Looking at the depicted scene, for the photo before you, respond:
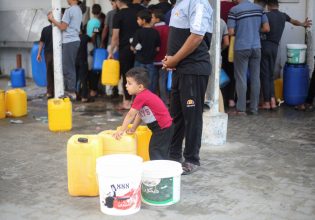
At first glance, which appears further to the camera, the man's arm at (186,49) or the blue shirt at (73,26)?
the blue shirt at (73,26)

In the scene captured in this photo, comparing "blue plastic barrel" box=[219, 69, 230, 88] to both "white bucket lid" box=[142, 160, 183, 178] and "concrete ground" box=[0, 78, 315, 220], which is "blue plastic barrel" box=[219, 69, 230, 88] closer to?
→ "concrete ground" box=[0, 78, 315, 220]

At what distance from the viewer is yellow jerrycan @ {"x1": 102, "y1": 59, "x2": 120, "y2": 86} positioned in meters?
9.49

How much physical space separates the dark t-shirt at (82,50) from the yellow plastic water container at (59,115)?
7.52 feet

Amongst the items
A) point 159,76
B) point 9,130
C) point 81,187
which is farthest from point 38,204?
point 159,76

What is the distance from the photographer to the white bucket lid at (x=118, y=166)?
4.41m

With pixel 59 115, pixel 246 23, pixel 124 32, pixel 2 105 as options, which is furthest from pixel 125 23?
pixel 2 105

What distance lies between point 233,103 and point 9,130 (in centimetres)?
406

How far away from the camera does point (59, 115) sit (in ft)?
25.7

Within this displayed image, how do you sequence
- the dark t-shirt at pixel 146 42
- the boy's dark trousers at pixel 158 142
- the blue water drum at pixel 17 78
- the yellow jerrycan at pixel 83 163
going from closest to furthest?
the yellow jerrycan at pixel 83 163 → the boy's dark trousers at pixel 158 142 → the dark t-shirt at pixel 146 42 → the blue water drum at pixel 17 78

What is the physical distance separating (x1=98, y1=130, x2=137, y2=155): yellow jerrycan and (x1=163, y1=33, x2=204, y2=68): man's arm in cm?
92

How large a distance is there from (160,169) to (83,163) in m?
0.74

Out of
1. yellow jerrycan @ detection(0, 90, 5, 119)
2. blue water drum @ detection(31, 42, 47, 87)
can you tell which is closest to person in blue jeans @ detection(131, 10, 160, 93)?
yellow jerrycan @ detection(0, 90, 5, 119)

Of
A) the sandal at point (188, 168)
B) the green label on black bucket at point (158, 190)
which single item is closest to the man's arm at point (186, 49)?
the sandal at point (188, 168)

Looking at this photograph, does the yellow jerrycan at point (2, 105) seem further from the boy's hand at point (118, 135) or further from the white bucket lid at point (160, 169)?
the white bucket lid at point (160, 169)
